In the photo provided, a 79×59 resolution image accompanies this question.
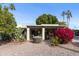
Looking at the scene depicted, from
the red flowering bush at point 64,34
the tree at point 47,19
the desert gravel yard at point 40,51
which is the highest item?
the tree at point 47,19

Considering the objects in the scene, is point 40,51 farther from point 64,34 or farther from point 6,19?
point 6,19

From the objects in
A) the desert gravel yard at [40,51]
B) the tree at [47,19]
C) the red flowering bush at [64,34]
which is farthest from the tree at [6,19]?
the tree at [47,19]

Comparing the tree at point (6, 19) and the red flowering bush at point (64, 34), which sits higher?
the tree at point (6, 19)

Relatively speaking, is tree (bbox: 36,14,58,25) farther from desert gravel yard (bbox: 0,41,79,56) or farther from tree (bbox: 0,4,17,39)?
desert gravel yard (bbox: 0,41,79,56)

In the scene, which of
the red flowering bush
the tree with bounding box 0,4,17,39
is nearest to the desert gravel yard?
the tree with bounding box 0,4,17,39

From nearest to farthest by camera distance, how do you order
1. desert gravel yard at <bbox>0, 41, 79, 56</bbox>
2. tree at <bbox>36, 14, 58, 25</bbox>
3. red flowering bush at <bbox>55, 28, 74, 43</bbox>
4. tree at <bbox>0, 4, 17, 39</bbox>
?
desert gravel yard at <bbox>0, 41, 79, 56</bbox>
tree at <bbox>0, 4, 17, 39</bbox>
red flowering bush at <bbox>55, 28, 74, 43</bbox>
tree at <bbox>36, 14, 58, 25</bbox>

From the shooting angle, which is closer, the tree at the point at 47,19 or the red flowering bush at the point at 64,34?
the red flowering bush at the point at 64,34

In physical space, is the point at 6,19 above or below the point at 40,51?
above

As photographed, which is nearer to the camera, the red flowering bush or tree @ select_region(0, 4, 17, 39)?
tree @ select_region(0, 4, 17, 39)

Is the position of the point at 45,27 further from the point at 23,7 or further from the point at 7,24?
the point at 7,24


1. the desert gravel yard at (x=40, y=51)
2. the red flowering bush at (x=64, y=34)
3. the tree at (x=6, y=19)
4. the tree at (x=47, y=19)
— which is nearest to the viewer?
the desert gravel yard at (x=40, y=51)

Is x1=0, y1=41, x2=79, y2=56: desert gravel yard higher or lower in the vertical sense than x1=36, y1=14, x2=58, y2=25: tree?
lower

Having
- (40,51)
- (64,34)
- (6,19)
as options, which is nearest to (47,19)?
(64,34)

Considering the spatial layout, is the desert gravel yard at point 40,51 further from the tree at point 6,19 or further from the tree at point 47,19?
the tree at point 47,19
